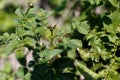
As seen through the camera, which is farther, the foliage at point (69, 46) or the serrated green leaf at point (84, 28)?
the serrated green leaf at point (84, 28)

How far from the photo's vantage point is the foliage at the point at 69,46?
2.19 m

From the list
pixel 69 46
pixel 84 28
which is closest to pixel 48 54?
pixel 69 46

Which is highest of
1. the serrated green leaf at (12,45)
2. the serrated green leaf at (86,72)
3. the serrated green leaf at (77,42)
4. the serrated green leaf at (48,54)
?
the serrated green leaf at (12,45)

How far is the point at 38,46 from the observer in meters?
2.22

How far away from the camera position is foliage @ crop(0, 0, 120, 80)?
2.19 metres

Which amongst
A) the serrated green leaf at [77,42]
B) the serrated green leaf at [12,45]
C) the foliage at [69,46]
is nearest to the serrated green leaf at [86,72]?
the foliage at [69,46]

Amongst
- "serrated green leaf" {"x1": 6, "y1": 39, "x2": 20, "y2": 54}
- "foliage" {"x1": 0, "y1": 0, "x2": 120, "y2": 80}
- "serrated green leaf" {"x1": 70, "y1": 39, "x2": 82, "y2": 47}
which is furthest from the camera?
"serrated green leaf" {"x1": 70, "y1": 39, "x2": 82, "y2": 47}

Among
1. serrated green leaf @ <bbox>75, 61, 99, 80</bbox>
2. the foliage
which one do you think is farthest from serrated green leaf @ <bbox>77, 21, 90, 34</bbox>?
serrated green leaf @ <bbox>75, 61, 99, 80</bbox>

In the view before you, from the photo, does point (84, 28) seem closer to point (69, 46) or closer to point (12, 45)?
point (69, 46)

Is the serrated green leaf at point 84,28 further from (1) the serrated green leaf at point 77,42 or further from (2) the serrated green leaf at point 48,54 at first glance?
(2) the serrated green leaf at point 48,54

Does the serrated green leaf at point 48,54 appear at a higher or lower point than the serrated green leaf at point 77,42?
lower

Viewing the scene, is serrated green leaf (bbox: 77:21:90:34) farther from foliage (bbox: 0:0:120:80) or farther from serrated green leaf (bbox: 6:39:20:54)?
serrated green leaf (bbox: 6:39:20:54)

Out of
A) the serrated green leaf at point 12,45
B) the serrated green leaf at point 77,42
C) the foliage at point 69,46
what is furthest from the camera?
the serrated green leaf at point 77,42

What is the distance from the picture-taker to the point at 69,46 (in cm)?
228
